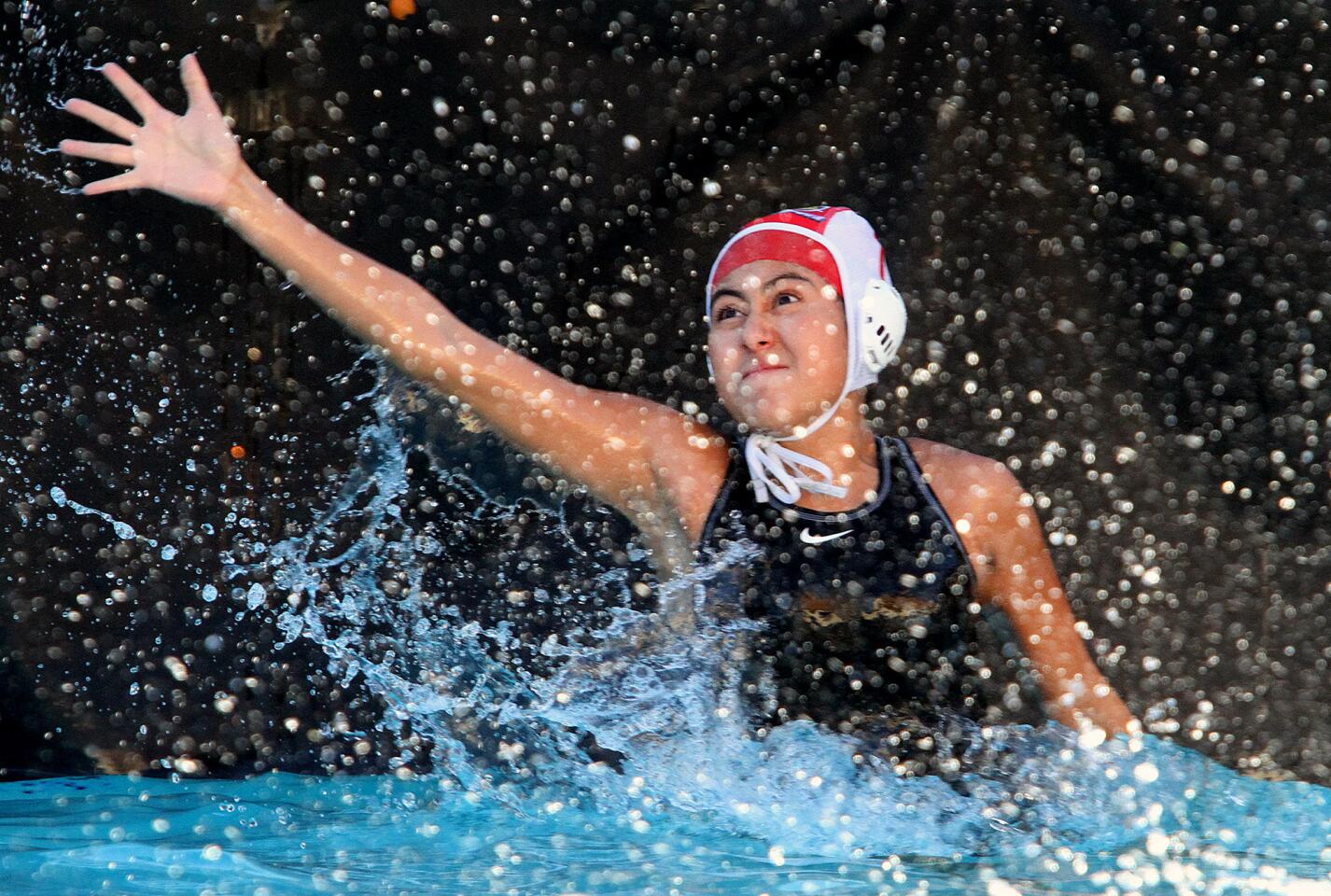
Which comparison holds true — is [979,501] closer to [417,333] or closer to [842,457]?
[842,457]

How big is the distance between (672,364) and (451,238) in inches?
30.5

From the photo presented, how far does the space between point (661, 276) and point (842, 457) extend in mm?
992

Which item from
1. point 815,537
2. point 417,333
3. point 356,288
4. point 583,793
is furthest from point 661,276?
point 583,793

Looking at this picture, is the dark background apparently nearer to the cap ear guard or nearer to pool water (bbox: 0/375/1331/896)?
pool water (bbox: 0/375/1331/896)

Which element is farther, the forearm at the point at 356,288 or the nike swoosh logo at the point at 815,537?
the nike swoosh logo at the point at 815,537

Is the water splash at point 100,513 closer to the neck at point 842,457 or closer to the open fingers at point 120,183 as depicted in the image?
the open fingers at point 120,183

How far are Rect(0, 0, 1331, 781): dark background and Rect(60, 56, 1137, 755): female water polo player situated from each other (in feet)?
1.50

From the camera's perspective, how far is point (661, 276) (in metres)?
4.06

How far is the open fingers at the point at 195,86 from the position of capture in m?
2.68

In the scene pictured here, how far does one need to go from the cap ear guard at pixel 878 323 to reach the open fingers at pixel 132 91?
1.61 m

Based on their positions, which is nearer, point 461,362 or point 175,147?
point 175,147

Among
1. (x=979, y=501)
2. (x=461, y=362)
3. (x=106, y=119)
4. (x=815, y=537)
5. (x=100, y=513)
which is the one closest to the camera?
(x=106, y=119)

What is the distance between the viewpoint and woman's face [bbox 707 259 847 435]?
123 inches

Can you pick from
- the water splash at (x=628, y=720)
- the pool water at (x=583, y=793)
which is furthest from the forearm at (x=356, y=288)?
the pool water at (x=583, y=793)
